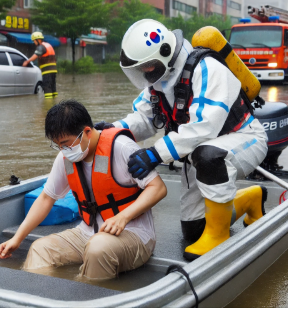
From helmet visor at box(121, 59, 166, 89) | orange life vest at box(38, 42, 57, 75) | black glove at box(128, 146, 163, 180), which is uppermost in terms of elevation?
helmet visor at box(121, 59, 166, 89)

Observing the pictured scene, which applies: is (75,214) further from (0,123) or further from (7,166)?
(0,123)

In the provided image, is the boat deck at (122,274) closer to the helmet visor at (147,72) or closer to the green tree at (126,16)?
the helmet visor at (147,72)

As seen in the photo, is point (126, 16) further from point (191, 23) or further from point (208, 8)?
point (208, 8)

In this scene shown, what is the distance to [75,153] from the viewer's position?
279cm

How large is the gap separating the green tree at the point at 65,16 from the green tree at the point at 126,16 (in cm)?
542

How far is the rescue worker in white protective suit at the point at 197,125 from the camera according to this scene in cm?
299

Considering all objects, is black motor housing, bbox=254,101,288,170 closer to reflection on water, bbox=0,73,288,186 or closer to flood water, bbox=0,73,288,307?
flood water, bbox=0,73,288,307

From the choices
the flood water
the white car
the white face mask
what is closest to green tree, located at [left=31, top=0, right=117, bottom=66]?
the white car

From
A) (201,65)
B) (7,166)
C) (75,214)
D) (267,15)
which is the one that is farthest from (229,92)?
(267,15)

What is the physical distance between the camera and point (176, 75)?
3193mm

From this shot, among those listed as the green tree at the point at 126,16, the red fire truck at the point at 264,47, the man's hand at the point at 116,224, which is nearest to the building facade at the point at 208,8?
the green tree at the point at 126,16

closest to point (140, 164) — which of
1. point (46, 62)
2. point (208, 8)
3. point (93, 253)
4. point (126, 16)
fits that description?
point (93, 253)

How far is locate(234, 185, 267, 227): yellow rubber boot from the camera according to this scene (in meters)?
3.50

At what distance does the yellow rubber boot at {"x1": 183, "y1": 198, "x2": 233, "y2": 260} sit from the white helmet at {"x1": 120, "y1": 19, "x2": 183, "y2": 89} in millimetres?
822
